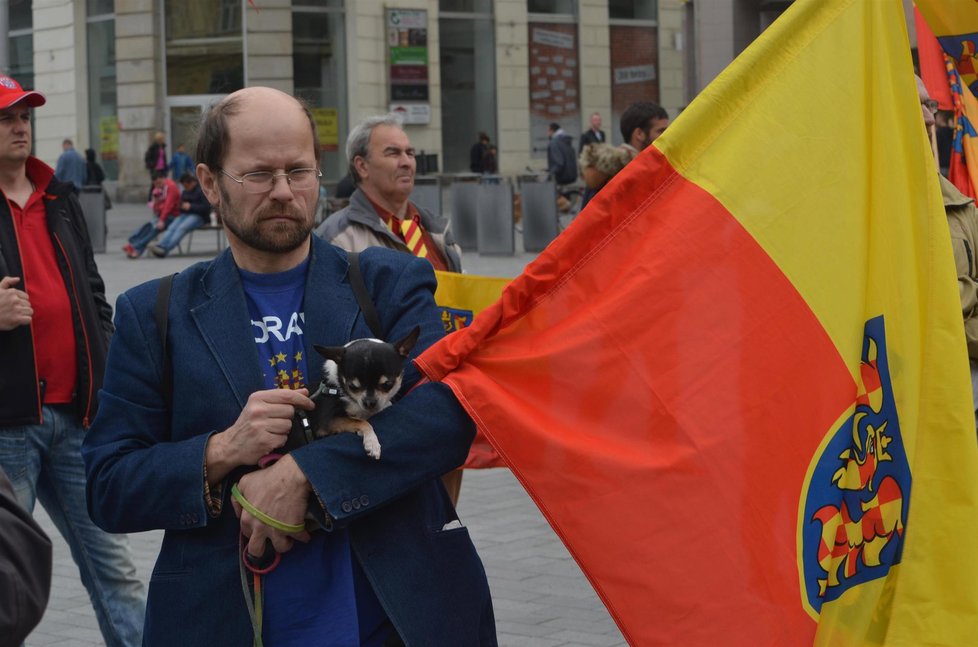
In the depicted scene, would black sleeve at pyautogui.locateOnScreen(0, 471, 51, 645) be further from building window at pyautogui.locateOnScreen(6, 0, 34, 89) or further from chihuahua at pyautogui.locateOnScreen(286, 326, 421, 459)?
building window at pyautogui.locateOnScreen(6, 0, 34, 89)

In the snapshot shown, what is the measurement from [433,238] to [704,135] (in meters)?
3.68

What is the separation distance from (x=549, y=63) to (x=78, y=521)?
3675 centimetres

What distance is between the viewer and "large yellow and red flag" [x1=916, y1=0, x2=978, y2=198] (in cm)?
579

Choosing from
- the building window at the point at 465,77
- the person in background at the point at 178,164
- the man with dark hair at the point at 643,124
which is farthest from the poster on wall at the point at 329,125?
the man with dark hair at the point at 643,124

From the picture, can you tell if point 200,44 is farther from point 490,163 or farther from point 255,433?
point 255,433

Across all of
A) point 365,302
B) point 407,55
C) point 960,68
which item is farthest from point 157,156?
point 365,302

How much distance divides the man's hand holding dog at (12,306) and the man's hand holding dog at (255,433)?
229 cm

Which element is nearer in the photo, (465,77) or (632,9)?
(465,77)

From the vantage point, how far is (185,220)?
24.0 m

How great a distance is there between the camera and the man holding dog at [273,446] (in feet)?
8.84

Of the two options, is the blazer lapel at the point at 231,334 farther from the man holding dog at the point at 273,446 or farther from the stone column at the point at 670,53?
the stone column at the point at 670,53

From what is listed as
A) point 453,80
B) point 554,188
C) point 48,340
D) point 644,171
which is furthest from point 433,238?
point 453,80

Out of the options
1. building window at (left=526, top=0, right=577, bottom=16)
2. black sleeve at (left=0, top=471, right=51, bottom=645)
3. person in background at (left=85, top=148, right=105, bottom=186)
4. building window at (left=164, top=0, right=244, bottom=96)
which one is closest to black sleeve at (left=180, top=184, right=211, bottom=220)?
person in background at (left=85, top=148, right=105, bottom=186)

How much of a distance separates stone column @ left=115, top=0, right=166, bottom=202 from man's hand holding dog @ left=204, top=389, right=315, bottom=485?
36481 millimetres
